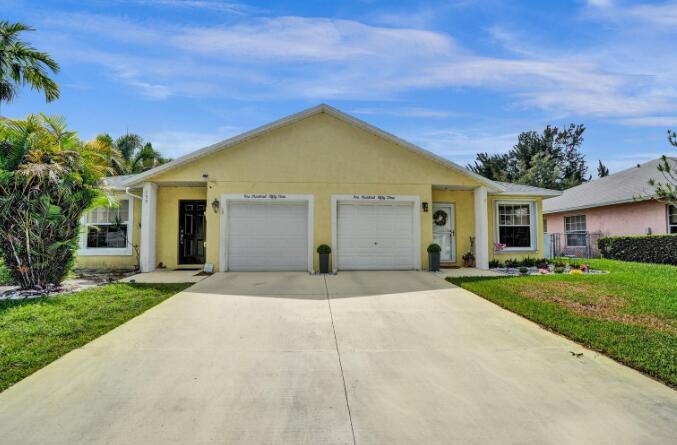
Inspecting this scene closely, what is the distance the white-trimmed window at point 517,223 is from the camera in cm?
1299

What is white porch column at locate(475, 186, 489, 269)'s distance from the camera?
456 inches

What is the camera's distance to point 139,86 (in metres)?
11.7

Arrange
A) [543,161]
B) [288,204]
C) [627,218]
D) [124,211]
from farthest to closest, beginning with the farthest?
[543,161] < [627,218] < [124,211] < [288,204]

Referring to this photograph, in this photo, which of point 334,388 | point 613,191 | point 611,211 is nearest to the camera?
point 334,388

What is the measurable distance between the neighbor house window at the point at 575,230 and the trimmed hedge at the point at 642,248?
2541 millimetres

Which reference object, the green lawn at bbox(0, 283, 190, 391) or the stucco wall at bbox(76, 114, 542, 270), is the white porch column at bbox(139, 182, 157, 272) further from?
the green lawn at bbox(0, 283, 190, 391)

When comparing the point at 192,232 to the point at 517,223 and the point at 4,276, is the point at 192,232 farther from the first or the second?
the point at 517,223

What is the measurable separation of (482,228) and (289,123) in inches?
291

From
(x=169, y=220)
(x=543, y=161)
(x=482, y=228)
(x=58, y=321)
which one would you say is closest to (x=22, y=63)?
(x=169, y=220)

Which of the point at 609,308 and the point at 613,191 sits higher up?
the point at 613,191

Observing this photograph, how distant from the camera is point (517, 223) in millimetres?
13078

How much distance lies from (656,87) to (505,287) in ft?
24.5

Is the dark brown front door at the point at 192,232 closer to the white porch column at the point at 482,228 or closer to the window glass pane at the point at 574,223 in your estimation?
the white porch column at the point at 482,228

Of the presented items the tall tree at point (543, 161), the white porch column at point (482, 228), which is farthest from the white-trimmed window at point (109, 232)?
the tall tree at point (543, 161)
